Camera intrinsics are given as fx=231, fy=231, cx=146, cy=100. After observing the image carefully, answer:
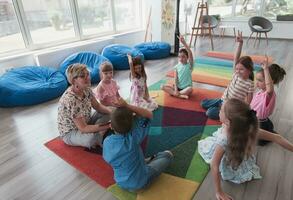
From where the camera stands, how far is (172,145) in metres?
2.32

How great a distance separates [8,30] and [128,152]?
382 cm

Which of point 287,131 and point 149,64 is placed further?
point 149,64

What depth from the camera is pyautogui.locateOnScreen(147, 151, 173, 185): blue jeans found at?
1.82 metres

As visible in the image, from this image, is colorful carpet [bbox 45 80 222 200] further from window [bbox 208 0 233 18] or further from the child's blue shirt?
window [bbox 208 0 233 18]

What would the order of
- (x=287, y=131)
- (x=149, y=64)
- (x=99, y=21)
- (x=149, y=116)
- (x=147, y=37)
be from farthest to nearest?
1. (x=147, y=37)
2. (x=99, y=21)
3. (x=149, y=64)
4. (x=287, y=131)
5. (x=149, y=116)

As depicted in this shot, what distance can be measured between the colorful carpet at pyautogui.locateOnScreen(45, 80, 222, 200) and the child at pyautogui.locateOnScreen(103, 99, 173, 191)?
5.7 inches

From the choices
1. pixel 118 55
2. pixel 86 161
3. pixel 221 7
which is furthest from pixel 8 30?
pixel 221 7

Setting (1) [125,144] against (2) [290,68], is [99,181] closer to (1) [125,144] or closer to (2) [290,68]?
(1) [125,144]

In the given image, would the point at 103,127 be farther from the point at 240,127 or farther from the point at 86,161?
the point at 240,127

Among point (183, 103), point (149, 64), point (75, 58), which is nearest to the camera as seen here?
point (183, 103)

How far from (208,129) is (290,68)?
3.10m

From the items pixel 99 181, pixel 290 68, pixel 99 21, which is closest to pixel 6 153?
pixel 99 181

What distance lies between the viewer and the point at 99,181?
1.91m

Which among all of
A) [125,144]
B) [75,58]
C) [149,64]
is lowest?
[149,64]
